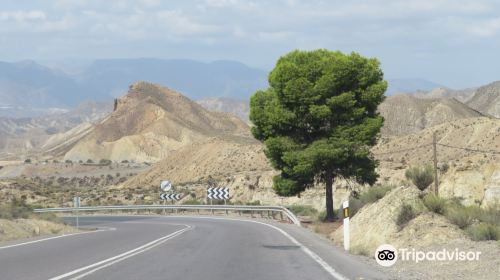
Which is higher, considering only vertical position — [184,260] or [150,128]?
[150,128]

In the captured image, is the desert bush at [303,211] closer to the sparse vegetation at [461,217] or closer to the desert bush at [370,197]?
the desert bush at [370,197]

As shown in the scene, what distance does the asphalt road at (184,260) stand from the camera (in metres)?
13.4

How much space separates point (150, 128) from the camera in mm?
154250

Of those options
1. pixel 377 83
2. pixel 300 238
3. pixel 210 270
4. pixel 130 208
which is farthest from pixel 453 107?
pixel 210 270

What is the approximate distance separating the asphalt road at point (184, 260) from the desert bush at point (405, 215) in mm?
1855

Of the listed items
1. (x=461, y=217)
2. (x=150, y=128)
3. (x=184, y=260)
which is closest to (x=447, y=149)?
(x=461, y=217)

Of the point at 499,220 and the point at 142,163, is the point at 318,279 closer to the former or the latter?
the point at 499,220

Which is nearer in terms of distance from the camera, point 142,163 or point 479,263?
point 479,263

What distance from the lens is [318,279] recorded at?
41.2 ft

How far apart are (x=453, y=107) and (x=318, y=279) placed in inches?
5362

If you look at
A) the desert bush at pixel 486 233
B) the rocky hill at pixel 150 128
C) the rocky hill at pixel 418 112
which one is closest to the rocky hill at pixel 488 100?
the rocky hill at pixel 418 112

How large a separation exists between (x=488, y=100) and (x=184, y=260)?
554 ft

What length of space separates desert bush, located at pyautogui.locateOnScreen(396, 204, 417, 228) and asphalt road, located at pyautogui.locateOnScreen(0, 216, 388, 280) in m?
1.85

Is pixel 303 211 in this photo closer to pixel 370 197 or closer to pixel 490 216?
pixel 370 197
